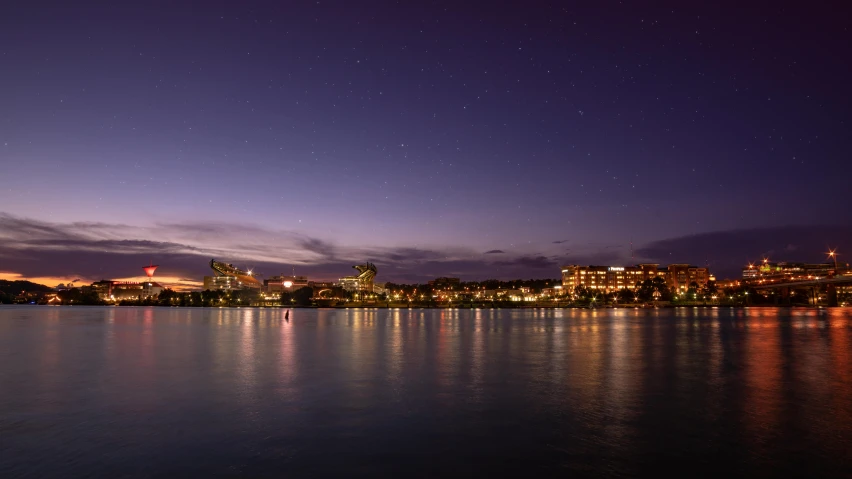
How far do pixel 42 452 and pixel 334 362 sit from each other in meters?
15.9

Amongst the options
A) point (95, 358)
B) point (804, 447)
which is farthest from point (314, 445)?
point (95, 358)

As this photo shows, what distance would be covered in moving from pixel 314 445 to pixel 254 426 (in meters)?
2.40

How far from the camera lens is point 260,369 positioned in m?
23.3

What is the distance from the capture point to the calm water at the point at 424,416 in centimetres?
1010

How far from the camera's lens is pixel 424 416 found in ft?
46.5

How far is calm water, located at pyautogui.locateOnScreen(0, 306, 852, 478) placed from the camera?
33.1 ft

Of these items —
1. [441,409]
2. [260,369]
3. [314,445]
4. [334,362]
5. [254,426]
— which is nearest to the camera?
[314,445]

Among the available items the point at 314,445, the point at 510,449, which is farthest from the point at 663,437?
the point at 314,445

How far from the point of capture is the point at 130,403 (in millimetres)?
15750

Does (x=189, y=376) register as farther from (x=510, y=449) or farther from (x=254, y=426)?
(x=510, y=449)

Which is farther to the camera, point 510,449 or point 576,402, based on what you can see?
point 576,402

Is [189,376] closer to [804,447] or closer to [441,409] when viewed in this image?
[441,409]

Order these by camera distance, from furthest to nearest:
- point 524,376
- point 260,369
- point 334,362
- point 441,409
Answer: point 334,362, point 260,369, point 524,376, point 441,409

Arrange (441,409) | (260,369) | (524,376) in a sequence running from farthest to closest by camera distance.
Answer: (260,369), (524,376), (441,409)
